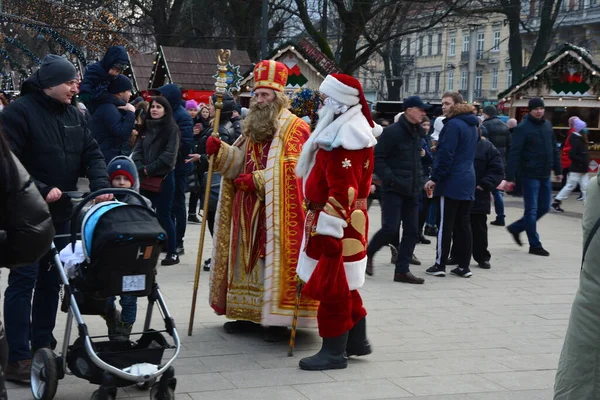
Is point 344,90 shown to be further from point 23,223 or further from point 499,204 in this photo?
point 499,204

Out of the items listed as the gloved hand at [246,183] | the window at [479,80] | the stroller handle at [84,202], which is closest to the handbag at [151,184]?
the gloved hand at [246,183]

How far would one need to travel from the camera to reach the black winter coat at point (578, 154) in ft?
55.4

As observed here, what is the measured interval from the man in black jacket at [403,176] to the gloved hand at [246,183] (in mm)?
2689

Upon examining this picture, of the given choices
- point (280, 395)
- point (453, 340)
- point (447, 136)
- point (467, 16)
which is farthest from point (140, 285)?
point (467, 16)

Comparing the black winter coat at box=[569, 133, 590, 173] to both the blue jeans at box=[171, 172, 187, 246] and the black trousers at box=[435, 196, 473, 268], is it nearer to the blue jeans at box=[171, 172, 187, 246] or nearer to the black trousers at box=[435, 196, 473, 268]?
the black trousers at box=[435, 196, 473, 268]

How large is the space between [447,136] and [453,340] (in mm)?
3258

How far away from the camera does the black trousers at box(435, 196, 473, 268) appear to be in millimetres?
9898

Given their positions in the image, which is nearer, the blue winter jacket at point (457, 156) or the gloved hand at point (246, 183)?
the gloved hand at point (246, 183)

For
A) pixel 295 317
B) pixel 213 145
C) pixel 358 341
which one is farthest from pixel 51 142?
pixel 358 341

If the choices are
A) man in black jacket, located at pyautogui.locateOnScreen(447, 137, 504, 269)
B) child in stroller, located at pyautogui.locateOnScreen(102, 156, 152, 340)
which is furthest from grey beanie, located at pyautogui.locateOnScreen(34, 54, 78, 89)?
man in black jacket, located at pyautogui.locateOnScreen(447, 137, 504, 269)

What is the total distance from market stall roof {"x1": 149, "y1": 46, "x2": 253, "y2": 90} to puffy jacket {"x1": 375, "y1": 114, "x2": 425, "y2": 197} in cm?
1335

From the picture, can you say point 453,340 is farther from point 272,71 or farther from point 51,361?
point 51,361

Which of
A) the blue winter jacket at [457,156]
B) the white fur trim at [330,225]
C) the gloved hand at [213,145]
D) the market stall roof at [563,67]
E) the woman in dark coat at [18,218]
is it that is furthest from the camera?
the market stall roof at [563,67]

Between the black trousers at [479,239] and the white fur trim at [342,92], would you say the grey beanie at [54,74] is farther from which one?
the black trousers at [479,239]
